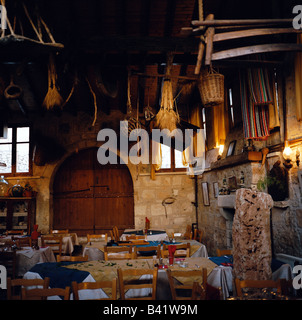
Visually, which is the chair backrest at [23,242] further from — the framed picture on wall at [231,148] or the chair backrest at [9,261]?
the framed picture on wall at [231,148]

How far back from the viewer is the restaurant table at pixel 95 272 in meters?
3.45

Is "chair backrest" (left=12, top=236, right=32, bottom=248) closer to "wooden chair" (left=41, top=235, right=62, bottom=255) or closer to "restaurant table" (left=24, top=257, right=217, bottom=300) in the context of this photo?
"wooden chair" (left=41, top=235, right=62, bottom=255)

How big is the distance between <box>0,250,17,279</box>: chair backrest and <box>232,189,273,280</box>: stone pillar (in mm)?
3639

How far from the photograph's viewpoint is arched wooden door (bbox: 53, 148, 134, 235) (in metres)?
9.71

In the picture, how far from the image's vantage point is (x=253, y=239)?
315cm

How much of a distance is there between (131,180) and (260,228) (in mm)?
7022

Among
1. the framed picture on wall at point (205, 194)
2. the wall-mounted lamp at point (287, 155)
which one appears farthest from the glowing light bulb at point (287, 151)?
the framed picture on wall at point (205, 194)

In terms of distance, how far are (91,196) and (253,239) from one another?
7.33 metres

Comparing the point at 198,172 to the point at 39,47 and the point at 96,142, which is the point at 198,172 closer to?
the point at 96,142

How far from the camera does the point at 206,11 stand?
5.73 metres

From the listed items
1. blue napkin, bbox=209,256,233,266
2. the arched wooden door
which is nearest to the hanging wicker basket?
blue napkin, bbox=209,256,233,266

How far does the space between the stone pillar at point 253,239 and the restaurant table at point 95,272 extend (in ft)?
2.37
